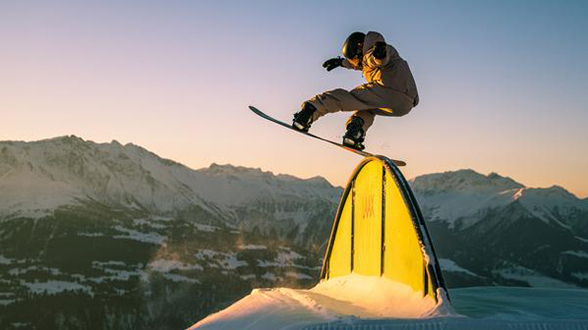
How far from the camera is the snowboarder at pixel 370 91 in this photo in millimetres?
12508

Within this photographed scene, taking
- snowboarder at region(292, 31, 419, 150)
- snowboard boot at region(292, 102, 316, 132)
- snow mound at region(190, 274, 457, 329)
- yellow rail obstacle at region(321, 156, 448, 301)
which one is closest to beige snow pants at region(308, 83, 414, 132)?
snowboarder at region(292, 31, 419, 150)

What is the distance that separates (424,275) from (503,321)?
2594 mm

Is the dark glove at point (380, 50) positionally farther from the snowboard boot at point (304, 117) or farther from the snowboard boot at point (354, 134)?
the snowboard boot at point (354, 134)

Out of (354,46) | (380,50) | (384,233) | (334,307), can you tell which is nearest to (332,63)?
(354,46)

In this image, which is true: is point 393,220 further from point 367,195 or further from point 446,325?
point 446,325

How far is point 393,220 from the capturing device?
1297cm

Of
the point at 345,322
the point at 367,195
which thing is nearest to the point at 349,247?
the point at 367,195

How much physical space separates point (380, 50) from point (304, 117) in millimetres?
2328

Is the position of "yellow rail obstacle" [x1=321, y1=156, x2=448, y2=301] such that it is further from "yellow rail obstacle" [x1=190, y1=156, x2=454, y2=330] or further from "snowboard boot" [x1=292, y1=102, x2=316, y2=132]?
"snowboard boot" [x1=292, y1=102, x2=316, y2=132]

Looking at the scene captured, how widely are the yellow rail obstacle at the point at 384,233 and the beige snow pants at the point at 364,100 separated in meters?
1.22

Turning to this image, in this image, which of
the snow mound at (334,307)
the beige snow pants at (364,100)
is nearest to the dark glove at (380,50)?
the beige snow pants at (364,100)

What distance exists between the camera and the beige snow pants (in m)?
12.7

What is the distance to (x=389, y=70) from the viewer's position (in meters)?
12.5

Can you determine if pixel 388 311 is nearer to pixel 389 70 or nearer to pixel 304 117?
pixel 304 117
